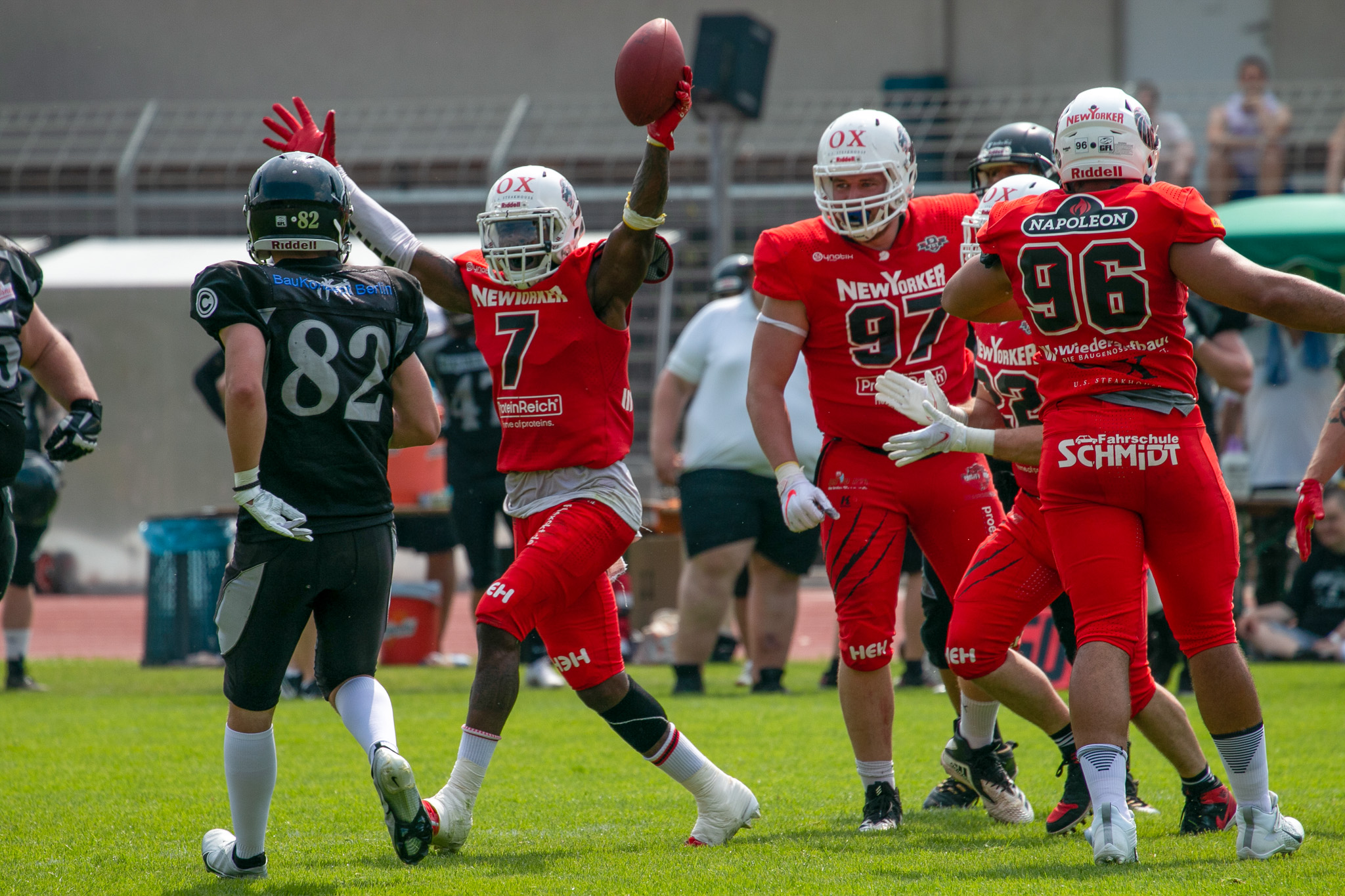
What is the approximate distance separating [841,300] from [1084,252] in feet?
3.37

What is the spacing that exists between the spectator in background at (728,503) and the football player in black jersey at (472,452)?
0.95 meters

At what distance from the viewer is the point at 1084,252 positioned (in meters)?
3.81

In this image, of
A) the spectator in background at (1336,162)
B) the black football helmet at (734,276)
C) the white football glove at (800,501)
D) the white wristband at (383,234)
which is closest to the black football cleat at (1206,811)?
the white football glove at (800,501)

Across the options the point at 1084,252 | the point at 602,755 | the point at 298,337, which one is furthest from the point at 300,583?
the point at 602,755

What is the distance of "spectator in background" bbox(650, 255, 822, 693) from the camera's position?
8.21 meters

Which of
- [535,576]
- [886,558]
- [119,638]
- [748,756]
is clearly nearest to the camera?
[535,576]

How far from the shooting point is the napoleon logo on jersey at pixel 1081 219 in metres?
3.80

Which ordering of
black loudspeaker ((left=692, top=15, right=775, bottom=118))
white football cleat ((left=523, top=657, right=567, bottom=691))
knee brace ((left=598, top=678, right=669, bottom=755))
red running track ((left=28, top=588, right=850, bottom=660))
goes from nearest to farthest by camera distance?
knee brace ((left=598, top=678, right=669, bottom=755))
white football cleat ((left=523, top=657, right=567, bottom=691))
red running track ((left=28, top=588, right=850, bottom=660))
black loudspeaker ((left=692, top=15, right=775, bottom=118))

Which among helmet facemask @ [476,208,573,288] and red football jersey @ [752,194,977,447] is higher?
helmet facemask @ [476,208,573,288]

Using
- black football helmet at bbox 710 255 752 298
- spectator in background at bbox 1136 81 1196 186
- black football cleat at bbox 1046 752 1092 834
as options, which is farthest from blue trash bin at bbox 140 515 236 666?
spectator in background at bbox 1136 81 1196 186

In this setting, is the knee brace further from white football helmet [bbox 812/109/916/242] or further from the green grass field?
white football helmet [bbox 812/109/916/242]

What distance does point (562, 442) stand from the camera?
→ 4.57 meters

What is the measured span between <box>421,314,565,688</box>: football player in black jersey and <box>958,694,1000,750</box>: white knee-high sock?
160 inches

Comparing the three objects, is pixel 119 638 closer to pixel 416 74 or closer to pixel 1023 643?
pixel 1023 643
